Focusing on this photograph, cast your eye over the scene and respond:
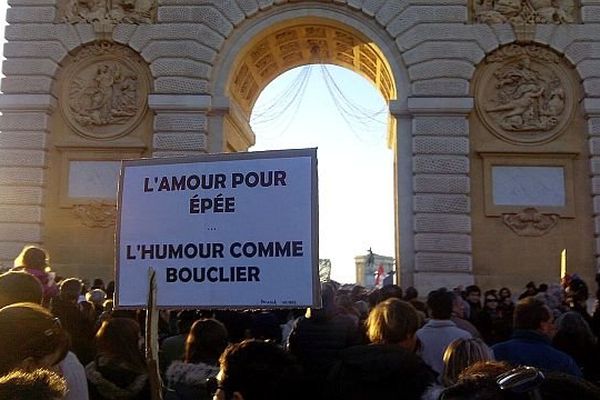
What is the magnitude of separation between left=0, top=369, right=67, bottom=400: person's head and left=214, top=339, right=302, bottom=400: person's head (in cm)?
108

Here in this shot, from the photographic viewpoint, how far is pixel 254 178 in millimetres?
5410

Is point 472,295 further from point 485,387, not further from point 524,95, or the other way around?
point 485,387

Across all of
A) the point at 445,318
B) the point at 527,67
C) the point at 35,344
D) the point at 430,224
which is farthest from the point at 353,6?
the point at 35,344

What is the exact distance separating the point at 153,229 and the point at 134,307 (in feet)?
2.00

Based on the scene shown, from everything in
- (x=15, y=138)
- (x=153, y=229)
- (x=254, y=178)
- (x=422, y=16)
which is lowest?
(x=153, y=229)

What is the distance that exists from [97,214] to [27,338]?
16.3m

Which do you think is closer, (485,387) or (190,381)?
(485,387)

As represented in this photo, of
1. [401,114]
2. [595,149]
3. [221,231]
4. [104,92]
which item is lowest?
[221,231]

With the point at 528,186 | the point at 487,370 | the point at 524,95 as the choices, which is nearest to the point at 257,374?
the point at 487,370

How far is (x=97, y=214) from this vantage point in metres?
19.0

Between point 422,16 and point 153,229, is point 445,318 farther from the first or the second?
point 422,16

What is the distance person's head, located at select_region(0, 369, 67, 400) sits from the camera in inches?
77.6

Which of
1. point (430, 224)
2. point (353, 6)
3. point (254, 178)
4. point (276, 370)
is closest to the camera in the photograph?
point (276, 370)

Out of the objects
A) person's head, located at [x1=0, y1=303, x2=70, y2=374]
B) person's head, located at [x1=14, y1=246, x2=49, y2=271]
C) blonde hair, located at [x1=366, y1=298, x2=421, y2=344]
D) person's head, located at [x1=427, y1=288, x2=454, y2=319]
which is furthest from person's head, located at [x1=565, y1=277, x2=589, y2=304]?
person's head, located at [x1=0, y1=303, x2=70, y2=374]
